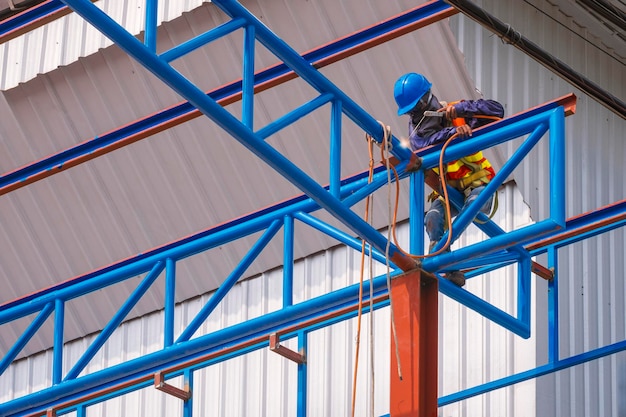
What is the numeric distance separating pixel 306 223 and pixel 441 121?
1709mm

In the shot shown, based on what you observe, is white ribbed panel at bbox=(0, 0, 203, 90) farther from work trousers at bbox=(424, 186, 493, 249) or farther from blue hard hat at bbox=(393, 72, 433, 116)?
work trousers at bbox=(424, 186, 493, 249)

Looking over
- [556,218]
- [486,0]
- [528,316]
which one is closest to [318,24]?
[486,0]

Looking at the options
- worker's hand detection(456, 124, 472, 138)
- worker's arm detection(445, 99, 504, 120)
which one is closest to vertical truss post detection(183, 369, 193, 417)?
worker's arm detection(445, 99, 504, 120)

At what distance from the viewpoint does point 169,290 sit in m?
15.2

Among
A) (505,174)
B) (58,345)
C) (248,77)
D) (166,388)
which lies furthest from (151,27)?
(166,388)

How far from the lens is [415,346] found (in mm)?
12578

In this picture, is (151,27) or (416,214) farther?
(416,214)

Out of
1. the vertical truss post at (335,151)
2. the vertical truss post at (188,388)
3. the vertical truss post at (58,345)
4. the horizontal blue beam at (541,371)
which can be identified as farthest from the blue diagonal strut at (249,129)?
the vertical truss post at (188,388)

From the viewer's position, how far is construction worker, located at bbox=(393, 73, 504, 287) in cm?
1387

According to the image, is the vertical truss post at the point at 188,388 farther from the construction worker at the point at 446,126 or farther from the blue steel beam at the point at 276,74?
the construction worker at the point at 446,126

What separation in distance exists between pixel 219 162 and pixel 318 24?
105 inches

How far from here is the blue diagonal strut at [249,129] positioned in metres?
10.8

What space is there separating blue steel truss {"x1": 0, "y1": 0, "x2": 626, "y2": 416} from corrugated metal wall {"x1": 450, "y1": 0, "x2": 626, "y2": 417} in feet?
7.01

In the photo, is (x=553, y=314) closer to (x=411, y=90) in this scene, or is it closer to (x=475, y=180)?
(x=475, y=180)
